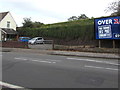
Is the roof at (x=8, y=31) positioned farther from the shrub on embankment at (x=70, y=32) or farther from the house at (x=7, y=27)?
the shrub on embankment at (x=70, y=32)

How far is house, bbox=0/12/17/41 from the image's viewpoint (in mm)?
37594

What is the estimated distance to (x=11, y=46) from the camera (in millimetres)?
23188

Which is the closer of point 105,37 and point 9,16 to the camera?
point 105,37

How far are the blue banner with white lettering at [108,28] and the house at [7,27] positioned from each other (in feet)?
88.2

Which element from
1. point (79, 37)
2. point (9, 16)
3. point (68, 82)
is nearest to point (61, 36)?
point (79, 37)

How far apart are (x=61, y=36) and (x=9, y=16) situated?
19.7 m

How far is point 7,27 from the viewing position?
40000 mm

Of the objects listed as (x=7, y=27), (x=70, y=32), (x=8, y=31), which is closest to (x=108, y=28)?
(x=70, y=32)

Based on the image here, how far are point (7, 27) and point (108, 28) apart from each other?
3129 cm

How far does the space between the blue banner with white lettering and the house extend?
2688cm

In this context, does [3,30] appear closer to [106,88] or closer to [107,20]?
[107,20]

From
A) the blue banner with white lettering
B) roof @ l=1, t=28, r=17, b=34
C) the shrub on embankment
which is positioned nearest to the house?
roof @ l=1, t=28, r=17, b=34

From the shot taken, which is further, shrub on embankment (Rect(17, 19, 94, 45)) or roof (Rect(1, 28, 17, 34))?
roof (Rect(1, 28, 17, 34))

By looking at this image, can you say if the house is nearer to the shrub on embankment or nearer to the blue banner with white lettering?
the shrub on embankment
